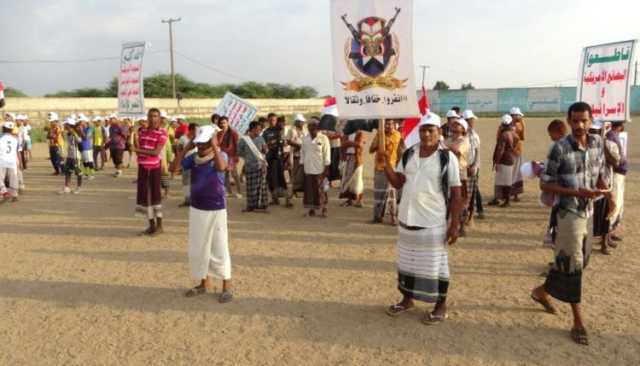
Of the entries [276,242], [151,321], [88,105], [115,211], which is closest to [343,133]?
[276,242]

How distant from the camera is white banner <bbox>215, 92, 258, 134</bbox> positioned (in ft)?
27.9

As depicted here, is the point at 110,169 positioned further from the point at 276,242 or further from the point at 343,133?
the point at 276,242

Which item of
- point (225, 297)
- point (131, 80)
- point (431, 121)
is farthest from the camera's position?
point (131, 80)

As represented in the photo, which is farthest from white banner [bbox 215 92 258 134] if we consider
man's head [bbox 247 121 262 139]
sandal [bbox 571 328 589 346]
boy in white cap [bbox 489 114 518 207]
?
sandal [bbox 571 328 589 346]

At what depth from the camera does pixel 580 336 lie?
12.2 feet

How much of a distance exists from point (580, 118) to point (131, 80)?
24.3 feet

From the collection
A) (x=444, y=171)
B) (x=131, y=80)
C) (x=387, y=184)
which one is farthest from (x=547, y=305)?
(x=131, y=80)

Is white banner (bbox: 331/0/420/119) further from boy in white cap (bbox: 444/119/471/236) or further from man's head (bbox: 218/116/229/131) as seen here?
man's head (bbox: 218/116/229/131)

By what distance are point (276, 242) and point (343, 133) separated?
3831 mm

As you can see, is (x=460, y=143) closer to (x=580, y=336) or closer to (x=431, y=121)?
(x=431, y=121)

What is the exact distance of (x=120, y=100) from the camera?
898cm

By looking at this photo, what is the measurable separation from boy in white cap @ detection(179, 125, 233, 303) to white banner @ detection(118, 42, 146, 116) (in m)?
4.69

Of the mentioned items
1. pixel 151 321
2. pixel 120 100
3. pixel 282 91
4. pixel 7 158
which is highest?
pixel 282 91

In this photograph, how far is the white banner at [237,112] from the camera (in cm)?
849
